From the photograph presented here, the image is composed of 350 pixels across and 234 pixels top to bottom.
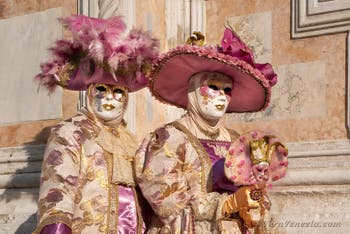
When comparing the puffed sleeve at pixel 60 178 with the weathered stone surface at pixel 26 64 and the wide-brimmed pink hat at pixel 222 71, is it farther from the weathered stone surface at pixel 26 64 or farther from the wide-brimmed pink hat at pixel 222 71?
the weathered stone surface at pixel 26 64

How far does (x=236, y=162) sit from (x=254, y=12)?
1920 millimetres

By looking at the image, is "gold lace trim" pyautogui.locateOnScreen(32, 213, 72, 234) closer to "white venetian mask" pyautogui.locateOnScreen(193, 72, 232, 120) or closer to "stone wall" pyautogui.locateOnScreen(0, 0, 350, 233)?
"white venetian mask" pyautogui.locateOnScreen(193, 72, 232, 120)

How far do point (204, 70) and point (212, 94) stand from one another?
0.13 m

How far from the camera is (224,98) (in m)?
4.92

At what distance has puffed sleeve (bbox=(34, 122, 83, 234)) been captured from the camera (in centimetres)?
483

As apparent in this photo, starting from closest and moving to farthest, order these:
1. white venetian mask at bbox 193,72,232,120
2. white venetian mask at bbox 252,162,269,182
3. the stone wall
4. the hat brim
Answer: white venetian mask at bbox 252,162,269,182
the hat brim
white venetian mask at bbox 193,72,232,120
the stone wall

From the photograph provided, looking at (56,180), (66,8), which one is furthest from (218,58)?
(66,8)

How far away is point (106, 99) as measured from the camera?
16.8ft

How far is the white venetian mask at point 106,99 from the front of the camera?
16.9 feet

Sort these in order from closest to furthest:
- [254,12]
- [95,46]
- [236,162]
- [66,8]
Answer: [236,162]
[95,46]
[254,12]
[66,8]

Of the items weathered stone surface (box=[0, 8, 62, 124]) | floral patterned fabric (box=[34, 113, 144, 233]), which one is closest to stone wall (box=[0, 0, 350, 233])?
weathered stone surface (box=[0, 8, 62, 124])

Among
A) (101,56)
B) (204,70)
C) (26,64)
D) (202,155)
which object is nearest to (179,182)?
(202,155)

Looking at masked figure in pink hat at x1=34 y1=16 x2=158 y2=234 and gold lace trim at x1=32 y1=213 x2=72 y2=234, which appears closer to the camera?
gold lace trim at x1=32 y1=213 x2=72 y2=234

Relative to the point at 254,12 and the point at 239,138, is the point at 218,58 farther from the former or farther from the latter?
the point at 254,12
